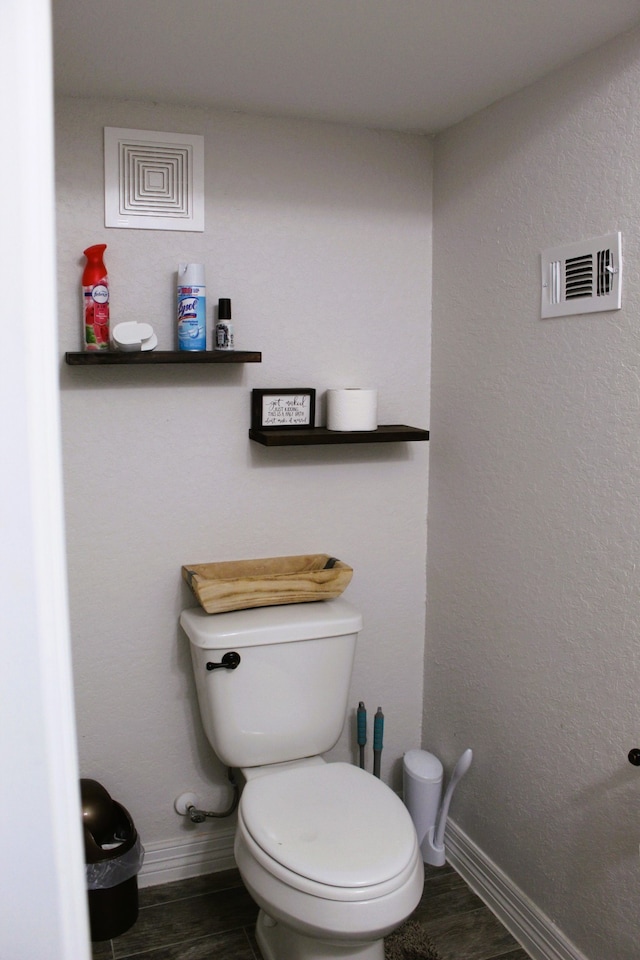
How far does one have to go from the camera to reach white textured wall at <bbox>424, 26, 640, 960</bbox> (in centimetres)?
145

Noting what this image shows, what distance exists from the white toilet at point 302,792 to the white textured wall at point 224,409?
0.65 ft

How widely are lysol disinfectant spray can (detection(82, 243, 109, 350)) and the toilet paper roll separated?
1.99 ft

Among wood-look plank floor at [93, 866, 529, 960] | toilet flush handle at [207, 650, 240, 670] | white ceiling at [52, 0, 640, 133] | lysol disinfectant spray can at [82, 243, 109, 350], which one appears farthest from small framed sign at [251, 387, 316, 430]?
wood-look plank floor at [93, 866, 529, 960]

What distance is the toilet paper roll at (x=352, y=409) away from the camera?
1.93 m

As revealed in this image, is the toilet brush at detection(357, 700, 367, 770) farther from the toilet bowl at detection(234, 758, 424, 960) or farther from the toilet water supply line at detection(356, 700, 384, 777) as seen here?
the toilet bowl at detection(234, 758, 424, 960)

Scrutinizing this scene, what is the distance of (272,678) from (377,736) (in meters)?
0.48

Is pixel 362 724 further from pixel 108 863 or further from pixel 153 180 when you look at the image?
pixel 153 180

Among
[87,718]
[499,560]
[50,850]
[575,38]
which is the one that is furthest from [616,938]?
[575,38]

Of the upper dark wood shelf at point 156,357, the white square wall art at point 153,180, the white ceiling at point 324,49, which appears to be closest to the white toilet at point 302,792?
the upper dark wood shelf at point 156,357

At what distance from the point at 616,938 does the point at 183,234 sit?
6.11 feet

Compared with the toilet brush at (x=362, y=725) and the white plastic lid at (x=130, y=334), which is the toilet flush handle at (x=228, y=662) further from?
the white plastic lid at (x=130, y=334)

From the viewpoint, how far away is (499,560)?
1.85 meters

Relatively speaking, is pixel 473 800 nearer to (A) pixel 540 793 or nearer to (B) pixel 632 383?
(A) pixel 540 793

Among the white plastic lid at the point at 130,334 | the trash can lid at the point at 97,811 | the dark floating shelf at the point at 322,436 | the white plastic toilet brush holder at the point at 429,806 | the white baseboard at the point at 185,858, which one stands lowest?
the white baseboard at the point at 185,858
